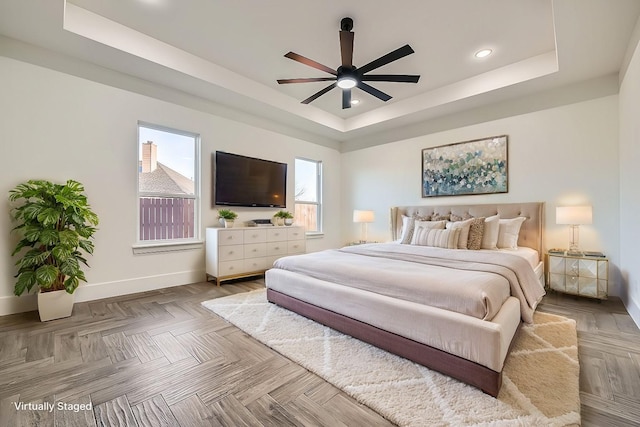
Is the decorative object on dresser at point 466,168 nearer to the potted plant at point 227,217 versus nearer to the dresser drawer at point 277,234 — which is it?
the dresser drawer at point 277,234

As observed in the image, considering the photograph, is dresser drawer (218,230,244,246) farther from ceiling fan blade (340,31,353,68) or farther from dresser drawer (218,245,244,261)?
ceiling fan blade (340,31,353,68)

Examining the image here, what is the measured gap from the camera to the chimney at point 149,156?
3775 mm

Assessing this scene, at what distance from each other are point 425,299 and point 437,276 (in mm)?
227

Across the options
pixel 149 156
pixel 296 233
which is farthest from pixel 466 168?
pixel 149 156

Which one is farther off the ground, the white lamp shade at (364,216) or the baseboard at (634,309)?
the white lamp shade at (364,216)

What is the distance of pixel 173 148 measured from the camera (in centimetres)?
406

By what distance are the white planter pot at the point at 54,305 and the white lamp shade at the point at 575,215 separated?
18.2 feet

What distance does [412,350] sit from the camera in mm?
1896

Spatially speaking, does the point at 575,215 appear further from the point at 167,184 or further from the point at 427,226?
the point at 167,184

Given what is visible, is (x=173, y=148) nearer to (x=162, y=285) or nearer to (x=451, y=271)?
(x=162, y=285)

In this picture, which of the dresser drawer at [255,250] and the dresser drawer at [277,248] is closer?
the dresser drawer at [255,250]

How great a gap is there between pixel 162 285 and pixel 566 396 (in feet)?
13.9

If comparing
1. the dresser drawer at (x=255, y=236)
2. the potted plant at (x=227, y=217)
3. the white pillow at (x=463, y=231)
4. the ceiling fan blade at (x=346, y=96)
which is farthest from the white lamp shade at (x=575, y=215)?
the potted plant at (x=227, y=217)

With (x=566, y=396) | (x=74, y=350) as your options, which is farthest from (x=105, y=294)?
(x=566, y=396)
